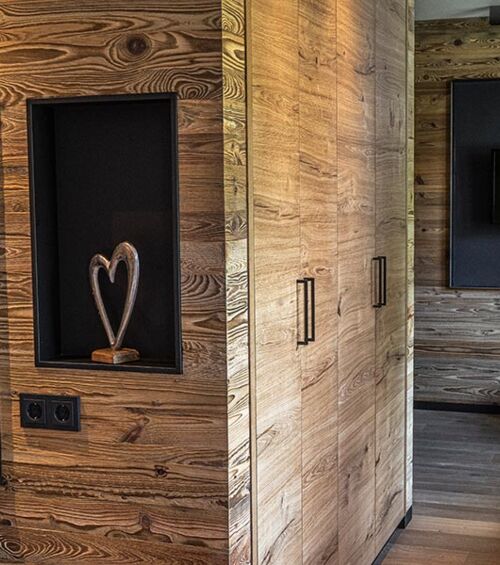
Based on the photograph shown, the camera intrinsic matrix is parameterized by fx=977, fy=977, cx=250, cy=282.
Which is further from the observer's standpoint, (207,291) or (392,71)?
(392,71)

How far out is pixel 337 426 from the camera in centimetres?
331

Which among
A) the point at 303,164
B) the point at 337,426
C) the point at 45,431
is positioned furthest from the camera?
the point at 337,426

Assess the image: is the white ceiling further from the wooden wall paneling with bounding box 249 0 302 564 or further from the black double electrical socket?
the black double electrical socket

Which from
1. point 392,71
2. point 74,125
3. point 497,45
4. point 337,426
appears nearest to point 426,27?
point 497,45

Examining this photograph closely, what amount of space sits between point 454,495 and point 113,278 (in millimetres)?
2952

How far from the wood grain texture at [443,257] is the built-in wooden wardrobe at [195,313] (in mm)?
3975

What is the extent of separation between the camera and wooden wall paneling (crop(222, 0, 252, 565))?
2359mm

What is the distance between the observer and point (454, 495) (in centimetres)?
487

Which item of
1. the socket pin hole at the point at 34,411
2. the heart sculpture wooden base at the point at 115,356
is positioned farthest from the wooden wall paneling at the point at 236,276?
the socket pin hole at the point at 34,411

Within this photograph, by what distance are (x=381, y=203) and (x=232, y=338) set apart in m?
1.62

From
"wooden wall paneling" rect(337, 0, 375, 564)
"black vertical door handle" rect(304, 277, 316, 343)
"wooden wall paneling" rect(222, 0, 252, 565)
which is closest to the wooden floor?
"wooden wall paneling" rect(337, 0, 375, 564)

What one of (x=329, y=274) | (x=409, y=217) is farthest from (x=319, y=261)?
(x=409, y=217)

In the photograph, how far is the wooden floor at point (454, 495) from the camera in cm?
409

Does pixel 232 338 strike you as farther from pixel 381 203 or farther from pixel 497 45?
pixel 497 45
